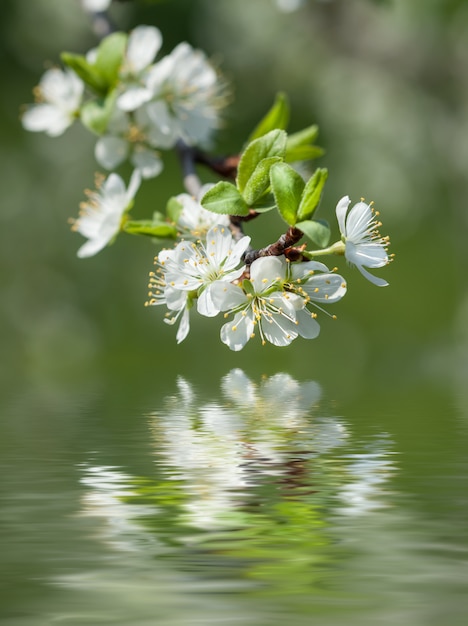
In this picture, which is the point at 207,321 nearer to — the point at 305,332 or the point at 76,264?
the point at 76,264

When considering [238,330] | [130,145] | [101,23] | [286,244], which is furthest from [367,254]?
[101,23]

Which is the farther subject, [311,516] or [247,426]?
[247,426]

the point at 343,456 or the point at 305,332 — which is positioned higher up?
the point at 305,332

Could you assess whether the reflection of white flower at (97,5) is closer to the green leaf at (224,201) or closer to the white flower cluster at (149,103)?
the white flower cluster at (149,103)

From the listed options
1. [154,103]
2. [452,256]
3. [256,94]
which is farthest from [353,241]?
[452,256]

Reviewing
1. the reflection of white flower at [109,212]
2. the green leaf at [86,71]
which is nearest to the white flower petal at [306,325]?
the reflection of white flower at [109,212]

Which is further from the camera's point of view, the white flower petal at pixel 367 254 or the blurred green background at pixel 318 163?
the blurred green background at pixel 318 163
